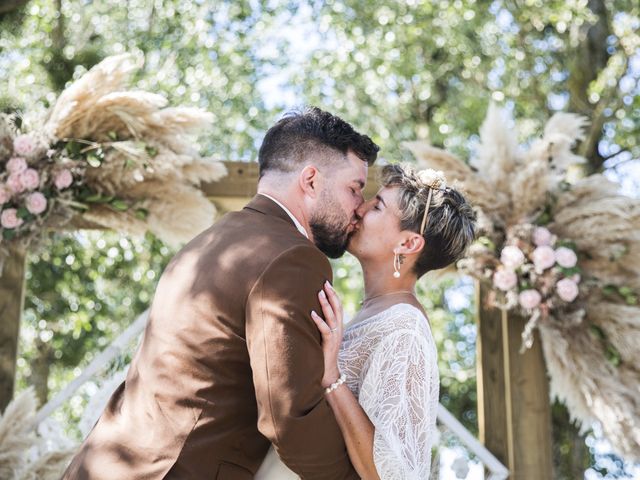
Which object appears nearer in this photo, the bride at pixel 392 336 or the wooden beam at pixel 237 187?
the bride at pixel 392 336

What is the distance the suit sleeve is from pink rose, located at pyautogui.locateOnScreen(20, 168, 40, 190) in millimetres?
1831

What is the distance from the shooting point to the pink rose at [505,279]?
3.71m

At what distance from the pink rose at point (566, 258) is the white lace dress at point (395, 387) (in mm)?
1381

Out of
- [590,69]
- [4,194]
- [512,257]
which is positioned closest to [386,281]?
[512,257]

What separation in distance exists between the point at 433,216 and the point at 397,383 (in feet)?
1.92

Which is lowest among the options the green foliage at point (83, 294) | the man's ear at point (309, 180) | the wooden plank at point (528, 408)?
the green foliage at point (83, 294)

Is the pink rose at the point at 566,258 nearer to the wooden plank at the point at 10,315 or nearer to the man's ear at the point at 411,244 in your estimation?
the man's ear at the point at 411,244

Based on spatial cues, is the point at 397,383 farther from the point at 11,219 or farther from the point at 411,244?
the point at 11,219

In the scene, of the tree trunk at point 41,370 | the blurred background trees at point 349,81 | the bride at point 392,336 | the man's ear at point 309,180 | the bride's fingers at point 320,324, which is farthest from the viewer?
the tree trunk at point 41,370

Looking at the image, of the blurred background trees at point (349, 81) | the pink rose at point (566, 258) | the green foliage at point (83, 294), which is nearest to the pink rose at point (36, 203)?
the pink rose at point (566, 258)

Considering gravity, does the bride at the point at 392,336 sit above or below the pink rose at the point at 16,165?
above

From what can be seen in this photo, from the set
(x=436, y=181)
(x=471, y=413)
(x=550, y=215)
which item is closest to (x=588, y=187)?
(x=550, y=215)

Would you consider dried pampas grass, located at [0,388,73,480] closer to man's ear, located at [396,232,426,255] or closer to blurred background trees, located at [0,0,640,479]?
man's ear, located at [396,232,426,255]

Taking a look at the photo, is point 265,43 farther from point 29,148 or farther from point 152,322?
point 152,322
